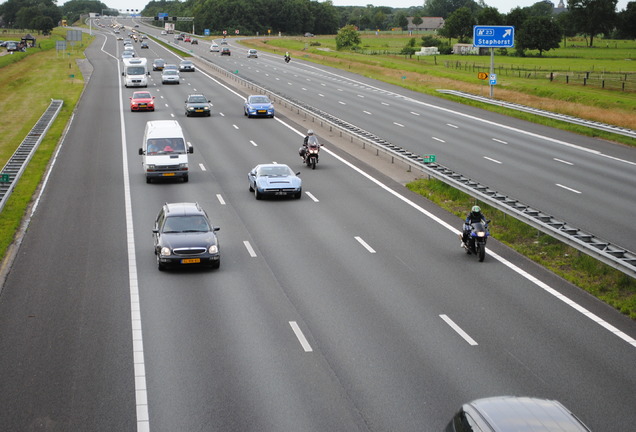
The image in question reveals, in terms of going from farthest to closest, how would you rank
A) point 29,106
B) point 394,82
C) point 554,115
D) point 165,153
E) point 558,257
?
1. point 394,82
2. point 29,106
3. point 554,115
4. point 165,153
5. point 558,257

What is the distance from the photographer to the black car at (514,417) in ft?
30.4

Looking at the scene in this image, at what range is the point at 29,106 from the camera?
61375mm

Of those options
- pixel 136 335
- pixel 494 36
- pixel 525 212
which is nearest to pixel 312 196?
pixel 525 212

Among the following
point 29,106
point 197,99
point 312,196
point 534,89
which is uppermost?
point 534,89

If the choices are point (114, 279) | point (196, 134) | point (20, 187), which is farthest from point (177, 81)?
point (114, 279)

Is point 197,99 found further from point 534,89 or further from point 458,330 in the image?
point 458,330

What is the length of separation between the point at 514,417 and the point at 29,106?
5773 centimetres

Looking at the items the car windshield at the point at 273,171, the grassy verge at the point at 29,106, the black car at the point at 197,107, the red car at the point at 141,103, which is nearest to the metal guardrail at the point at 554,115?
the black car at the point at 197,107

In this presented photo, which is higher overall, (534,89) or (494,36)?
(494,36)

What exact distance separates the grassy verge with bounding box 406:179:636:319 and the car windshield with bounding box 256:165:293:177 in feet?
17.6

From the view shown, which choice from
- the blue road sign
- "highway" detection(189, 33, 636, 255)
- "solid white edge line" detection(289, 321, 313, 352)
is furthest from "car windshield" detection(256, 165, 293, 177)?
the blue road sign

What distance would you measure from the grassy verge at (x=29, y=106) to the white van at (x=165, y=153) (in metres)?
4.43

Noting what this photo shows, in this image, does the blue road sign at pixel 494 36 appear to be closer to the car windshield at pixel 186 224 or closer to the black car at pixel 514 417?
the car windshield at pixel 186 224

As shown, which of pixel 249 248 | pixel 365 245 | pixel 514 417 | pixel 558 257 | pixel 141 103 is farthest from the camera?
pixel 141 103
